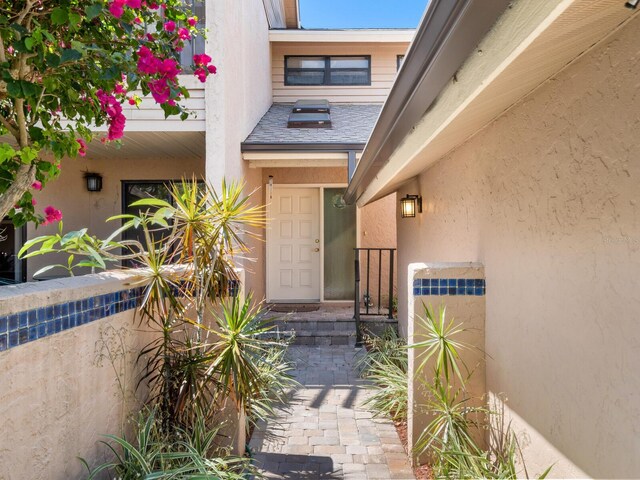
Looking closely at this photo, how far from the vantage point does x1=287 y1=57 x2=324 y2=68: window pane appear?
9734mm

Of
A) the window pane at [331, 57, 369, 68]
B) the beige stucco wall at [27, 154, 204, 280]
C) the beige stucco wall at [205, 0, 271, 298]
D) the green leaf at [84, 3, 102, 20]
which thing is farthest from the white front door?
the green leaf at [84, 3, 102, 20]

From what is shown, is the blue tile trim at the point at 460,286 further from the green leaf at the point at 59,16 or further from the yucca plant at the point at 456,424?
the green leaf at the point at 59,16

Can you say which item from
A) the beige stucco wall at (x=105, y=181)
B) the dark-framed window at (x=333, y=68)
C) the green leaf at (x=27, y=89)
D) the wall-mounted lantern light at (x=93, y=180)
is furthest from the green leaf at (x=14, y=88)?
the dark-framed window at (x=333, y=68)

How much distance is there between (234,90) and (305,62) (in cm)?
426

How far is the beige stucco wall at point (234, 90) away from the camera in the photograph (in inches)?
214

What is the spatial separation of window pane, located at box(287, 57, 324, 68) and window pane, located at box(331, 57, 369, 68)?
30 centimetres

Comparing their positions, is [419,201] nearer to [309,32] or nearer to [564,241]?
[564,241]

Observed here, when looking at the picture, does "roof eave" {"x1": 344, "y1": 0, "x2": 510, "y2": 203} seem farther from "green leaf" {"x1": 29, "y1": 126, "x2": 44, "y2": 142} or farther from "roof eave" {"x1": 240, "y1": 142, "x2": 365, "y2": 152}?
"roof eave" {"x1": 240, "y1": 142, "x2": 365, "y2": 152}

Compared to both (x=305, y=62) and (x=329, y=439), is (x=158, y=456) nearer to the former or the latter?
(x=329, y=439)

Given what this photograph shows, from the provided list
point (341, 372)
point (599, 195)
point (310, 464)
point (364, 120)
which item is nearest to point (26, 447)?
point (310, 464)

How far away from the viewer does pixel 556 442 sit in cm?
216

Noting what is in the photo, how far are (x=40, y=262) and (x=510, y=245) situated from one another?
753 centimetres

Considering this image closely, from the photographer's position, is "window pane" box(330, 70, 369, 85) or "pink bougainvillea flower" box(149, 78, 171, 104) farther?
"window pane" box(330, 70, 369, 85)

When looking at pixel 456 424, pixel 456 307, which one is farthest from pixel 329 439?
pixel 456 307
